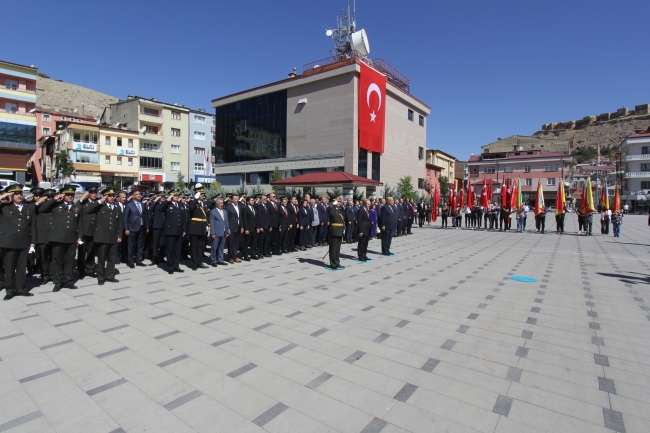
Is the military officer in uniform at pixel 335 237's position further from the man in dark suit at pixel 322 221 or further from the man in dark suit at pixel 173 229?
the man in dark suit at pixel 322 221

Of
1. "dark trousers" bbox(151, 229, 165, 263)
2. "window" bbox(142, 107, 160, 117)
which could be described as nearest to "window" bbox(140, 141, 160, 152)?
"window" bbox(142, 107, 160, 117)

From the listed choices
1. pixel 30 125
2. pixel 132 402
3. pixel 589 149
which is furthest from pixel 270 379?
pixel 589 149

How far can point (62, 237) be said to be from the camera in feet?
22.6

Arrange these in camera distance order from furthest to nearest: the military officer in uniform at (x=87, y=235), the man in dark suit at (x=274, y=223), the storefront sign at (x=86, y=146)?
the storefront sign at (x=86, y=146), the man in dark suit at (x=274, y=223), the military officer in uniform at (x=87, y=235)

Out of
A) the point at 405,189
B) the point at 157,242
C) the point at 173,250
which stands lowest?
the point at 173,250

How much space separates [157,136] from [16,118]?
14.6 m

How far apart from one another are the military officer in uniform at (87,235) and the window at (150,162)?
146 feet

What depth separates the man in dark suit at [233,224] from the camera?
33.2ft

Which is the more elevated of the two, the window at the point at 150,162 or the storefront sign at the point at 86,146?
the storefront sign at the point at 86,146

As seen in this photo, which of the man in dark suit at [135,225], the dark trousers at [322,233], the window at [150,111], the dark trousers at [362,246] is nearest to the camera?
the man in dark suit at [135,225]

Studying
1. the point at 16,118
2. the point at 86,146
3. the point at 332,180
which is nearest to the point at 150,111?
the point at 86,146

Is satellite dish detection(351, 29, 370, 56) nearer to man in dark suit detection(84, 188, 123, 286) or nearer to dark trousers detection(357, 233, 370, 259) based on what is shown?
dark trousers detection(357, 233, 370, 259)

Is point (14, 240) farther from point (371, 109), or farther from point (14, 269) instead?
point (371, 109)

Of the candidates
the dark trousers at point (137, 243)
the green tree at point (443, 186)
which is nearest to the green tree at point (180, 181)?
the dark trousers at point (137, 243)
